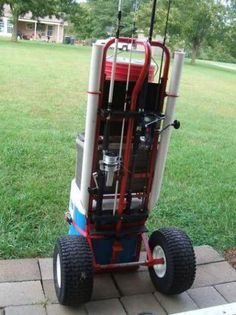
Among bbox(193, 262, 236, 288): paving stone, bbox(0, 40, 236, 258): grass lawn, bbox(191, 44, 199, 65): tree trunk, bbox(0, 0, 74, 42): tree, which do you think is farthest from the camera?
bbox(191, 44, 199, 65): tree trunk

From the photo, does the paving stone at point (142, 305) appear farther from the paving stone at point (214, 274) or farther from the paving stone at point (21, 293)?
the paving stone at point (21, 293)

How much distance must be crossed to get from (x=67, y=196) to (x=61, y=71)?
37.4ft

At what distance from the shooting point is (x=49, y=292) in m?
2.47

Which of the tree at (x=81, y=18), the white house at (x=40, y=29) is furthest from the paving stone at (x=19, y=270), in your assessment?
the white house at (x=40, y=29)

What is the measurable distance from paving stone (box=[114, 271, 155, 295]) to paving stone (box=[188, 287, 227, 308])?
25cm

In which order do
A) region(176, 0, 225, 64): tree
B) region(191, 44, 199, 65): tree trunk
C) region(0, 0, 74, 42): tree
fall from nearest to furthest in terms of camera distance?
region(176, 0, 225, 64): tree
region(0, 0, 74, 42): tree
region(191, 44, 199, 65): tree trunk

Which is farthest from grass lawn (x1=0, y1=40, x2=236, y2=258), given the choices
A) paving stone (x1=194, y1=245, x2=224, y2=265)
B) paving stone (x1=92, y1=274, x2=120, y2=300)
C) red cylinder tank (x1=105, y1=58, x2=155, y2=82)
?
red cylinder tank (x1=105, y1=58, x2=155, y2=82)

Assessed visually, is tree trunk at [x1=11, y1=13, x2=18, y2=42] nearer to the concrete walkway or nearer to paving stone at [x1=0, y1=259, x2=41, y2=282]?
paving stone at [x1=0, y1=259, x2=41, y2=282]

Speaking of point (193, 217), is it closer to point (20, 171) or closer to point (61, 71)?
point (20, 171)

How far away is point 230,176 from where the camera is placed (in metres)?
4.78

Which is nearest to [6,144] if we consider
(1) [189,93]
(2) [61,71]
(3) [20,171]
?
(3) [20,171]

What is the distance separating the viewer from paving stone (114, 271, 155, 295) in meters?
2.56

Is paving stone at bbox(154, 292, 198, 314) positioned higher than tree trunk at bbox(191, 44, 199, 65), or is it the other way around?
paving stone at bbox(154, 292, 198, 314)

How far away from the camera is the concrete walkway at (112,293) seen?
235cm
